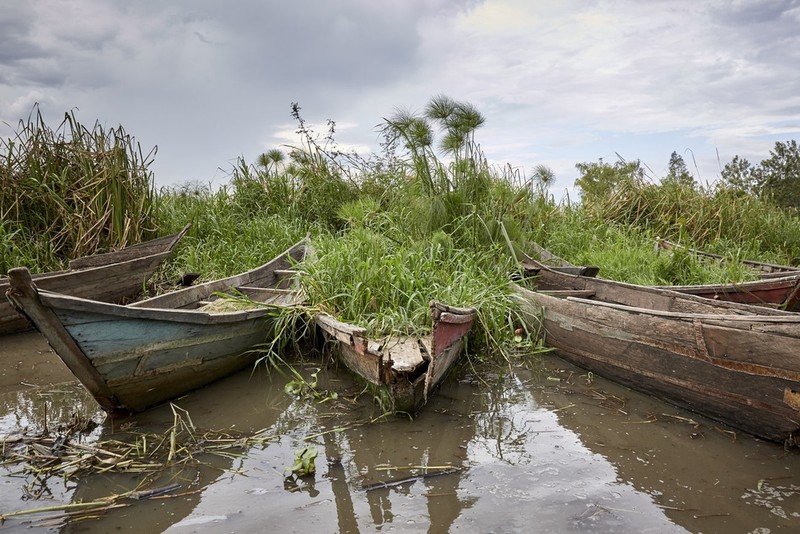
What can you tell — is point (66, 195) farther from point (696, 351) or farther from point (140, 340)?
point (696, 351)

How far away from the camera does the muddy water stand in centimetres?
246

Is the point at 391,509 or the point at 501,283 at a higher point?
the point at 501,283

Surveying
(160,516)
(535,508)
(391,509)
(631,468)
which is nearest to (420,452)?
(391,509)

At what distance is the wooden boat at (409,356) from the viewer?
323 cm

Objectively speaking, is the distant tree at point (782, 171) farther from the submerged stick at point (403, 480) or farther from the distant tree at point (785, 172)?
the submerged stick at point (403, 480)

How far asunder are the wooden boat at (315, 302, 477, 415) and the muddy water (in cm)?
20

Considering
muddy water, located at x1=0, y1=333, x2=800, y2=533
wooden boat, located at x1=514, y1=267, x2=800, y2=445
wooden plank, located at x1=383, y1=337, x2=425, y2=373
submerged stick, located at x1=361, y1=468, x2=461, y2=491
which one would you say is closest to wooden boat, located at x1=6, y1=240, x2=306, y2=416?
muddy water, located at x1=0, y1=333, x2=800, y2=533

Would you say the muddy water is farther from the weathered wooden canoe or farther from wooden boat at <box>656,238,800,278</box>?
wooden boat at <box>656,238,800,278</box>

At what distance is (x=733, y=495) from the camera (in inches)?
103

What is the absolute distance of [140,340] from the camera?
3.33 m

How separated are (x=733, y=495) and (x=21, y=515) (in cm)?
326

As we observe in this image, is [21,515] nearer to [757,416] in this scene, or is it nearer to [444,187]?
[757,416]

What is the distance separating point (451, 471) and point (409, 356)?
0.72 meters

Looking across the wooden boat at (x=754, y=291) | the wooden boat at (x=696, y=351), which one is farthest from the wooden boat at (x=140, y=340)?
the wooden boat at (x=754, y=291)
